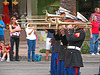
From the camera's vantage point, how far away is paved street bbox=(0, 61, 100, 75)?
1155cm

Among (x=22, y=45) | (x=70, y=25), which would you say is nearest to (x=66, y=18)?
(x=70, y=25)

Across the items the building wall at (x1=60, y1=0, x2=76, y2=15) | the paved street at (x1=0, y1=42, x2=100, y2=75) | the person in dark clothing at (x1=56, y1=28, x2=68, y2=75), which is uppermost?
the building wall at (x1=60, y1=0, x2=76, y2=15)

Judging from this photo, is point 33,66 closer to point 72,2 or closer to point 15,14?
point 72,2

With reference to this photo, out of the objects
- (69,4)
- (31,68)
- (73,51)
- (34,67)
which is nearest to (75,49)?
(73,51)

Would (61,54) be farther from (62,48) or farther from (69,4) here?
(69,4)

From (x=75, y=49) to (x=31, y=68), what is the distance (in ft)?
14.5

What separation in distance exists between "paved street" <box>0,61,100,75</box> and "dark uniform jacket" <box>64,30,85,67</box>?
318 centimetres

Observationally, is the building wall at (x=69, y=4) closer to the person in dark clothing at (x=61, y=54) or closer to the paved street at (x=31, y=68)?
the paved street at (x=31, y=68)

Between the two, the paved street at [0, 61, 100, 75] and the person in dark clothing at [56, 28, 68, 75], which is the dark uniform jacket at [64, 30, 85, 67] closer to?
the person in dark clothing at [56, 28, 68, 75]

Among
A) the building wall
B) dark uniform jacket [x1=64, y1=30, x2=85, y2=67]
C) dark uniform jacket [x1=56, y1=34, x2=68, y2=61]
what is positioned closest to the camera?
dark uniform jacket [x1=64, y1=30, x2=85, y2=67]

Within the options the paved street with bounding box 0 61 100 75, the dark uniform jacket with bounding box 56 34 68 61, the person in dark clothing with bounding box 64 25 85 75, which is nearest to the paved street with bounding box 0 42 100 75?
the paved street with bounding box 0 61 100 75

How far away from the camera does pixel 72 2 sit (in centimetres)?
1608

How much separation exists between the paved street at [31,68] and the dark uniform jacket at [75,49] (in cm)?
318

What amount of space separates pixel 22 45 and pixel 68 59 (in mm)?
10029
